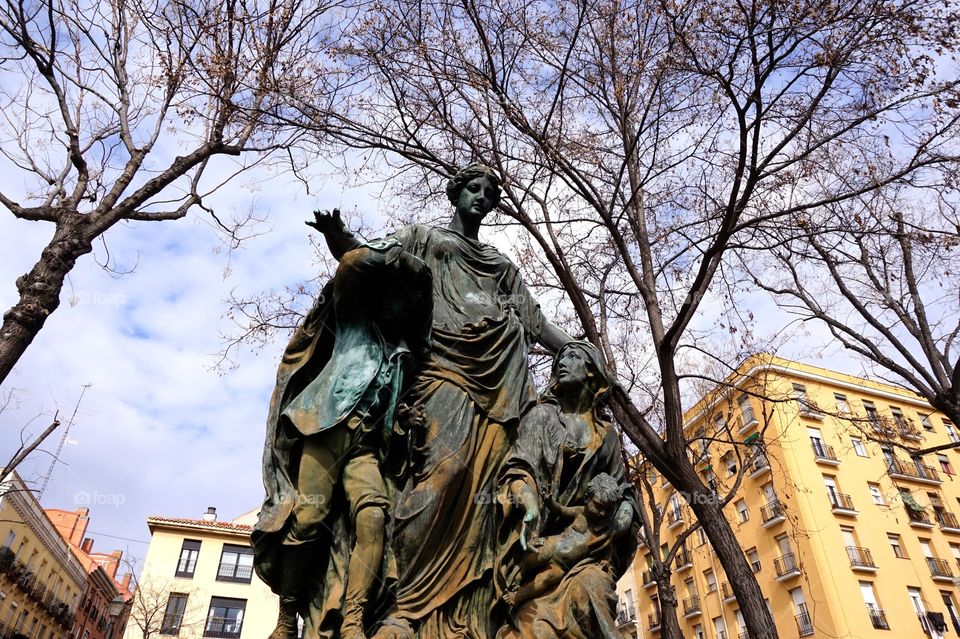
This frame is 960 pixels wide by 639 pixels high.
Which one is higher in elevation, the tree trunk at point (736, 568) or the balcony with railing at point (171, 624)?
the balcony with railing at point (171, 624)

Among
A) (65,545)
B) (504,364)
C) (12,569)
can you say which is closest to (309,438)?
(504,364)

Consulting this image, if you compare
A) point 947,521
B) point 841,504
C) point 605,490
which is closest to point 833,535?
point 841,504

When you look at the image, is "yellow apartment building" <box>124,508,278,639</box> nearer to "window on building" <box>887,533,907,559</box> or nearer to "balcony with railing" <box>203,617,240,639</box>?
"balcony with railing" <box>203,617,240,639</box>

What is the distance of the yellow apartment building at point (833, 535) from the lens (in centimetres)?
2683

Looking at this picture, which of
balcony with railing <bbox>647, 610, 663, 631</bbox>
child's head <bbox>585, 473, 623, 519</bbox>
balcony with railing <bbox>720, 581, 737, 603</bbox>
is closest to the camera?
child's head <bbox>585, 473, 623, 519</bbox>

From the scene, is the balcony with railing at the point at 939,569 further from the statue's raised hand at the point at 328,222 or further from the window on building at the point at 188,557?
the statue's raised hand at the point at 328,222

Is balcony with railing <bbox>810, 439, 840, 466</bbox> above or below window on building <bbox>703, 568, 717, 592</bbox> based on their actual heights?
above

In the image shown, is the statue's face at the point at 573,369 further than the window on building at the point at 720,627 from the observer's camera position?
No

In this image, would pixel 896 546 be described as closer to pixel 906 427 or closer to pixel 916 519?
pixel 916 519

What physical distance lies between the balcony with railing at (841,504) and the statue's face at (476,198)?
3009cm

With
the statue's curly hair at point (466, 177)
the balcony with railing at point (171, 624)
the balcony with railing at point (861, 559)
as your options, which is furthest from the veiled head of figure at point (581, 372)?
the balcony with railing at point (171, 624)

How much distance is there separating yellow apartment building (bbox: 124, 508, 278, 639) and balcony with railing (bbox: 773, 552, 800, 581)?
21.8m

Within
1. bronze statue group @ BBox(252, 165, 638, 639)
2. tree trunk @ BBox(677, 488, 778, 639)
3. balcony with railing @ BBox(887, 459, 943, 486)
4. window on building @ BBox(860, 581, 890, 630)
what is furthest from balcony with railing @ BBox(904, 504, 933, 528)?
bronze statue group @ BBox(252, 165, 638, 639)

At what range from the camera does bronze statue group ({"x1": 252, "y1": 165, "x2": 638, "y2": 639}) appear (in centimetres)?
296
